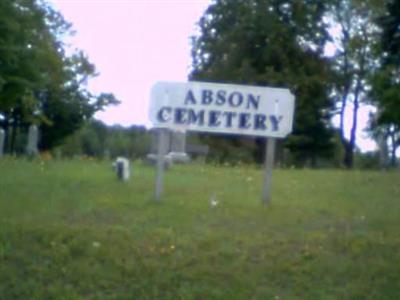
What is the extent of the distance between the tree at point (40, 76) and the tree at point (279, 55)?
705 cm

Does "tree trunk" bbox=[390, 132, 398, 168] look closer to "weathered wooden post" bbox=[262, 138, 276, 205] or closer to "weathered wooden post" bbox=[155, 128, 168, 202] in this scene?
"weathered wooden post" bbox=[262, 138, 276, 205]

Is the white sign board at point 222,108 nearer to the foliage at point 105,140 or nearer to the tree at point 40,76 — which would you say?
the tree at point 40,76

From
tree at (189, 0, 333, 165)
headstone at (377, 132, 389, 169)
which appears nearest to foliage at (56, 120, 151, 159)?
tree at (189, 0, 333, 165)

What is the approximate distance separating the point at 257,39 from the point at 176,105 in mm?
36731

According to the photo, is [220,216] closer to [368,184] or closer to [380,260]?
[380,260]

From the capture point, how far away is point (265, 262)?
523 inches

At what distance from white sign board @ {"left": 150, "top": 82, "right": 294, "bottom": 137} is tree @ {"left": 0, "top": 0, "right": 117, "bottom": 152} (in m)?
14.5

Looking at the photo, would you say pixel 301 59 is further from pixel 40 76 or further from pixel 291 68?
pixel 40 76

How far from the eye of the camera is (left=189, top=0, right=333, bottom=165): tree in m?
52.2

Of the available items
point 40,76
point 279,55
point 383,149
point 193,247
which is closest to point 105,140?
point 279,55

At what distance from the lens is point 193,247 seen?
13.6 metres

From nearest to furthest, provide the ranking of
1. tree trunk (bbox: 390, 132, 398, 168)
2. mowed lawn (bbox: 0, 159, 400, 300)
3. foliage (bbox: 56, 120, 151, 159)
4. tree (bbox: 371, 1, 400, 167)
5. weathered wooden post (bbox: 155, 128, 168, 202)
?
mowed lawn (bbox: 0, 159, 400, 300)
weathered wooden post (bbox: 155, 128, 168, 202)
tree (bbox: 371, 1, 400, 167)
tree trunk (bbox: 390, 132, 398, 168)
foliage (bbox: 56, 120, 151, 159)

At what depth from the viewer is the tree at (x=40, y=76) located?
3394 centimetres

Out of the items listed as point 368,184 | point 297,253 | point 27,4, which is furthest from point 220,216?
point 27,4
